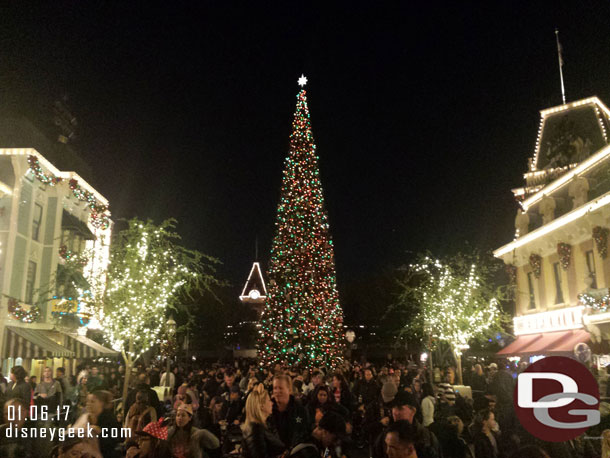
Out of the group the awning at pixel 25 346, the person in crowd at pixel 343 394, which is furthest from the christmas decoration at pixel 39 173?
the person in crowd at pixel 343 394

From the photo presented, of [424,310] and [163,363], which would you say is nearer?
[424,310]

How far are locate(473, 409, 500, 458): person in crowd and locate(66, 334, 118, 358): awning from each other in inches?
955

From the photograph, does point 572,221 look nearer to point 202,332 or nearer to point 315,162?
point 315,162

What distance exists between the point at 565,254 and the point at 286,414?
2298cm

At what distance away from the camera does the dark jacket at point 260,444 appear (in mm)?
5371

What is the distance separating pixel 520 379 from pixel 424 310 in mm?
26978

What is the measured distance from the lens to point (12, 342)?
22562 millimetres

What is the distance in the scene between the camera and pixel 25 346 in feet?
74.7

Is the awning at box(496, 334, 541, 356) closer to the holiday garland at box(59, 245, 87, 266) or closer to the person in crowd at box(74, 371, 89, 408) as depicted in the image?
the person in crowd at box(74, 371, 89, 408)

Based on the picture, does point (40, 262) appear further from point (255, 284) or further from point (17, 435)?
point (255, 284)

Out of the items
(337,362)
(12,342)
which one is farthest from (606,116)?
(12,342)

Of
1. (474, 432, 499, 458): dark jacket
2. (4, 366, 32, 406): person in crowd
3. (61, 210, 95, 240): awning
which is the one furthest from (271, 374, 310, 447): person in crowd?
(61, 210, 95, 240): awning

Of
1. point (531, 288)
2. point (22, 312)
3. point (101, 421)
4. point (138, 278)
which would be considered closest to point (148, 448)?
point (101, 421)

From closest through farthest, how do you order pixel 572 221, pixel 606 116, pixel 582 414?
pixel 582 414 → pixel 572 221 → pixel 606 116
